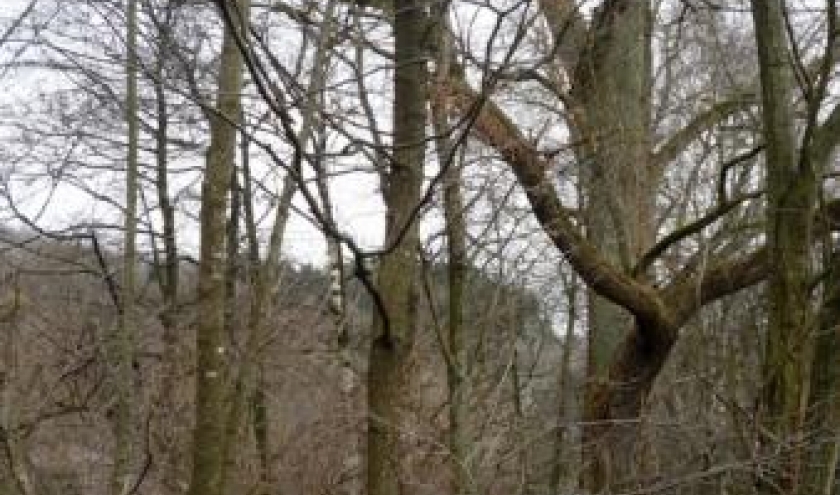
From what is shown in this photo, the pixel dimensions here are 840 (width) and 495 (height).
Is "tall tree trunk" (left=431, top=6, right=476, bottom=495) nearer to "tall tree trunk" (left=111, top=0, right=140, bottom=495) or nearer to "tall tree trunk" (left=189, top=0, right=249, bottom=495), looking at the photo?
"tall tree trunk" (left=189, top=0, right=249, bottom=495)

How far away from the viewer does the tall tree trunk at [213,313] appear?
555 centimetres

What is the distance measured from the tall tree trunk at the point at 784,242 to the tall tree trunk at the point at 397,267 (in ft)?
4.25

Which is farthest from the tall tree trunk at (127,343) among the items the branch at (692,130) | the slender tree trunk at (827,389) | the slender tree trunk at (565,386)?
the slender tree trunk at (827,389)

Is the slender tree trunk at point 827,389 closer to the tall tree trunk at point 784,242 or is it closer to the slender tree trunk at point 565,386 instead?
the tall tree trunk at point 784,242

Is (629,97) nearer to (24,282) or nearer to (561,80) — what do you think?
(561,80)

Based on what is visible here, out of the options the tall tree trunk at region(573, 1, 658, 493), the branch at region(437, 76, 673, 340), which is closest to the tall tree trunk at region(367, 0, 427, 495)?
the branch at region(437, 76, 673, 340)

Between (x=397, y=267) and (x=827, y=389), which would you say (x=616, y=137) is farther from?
(x=397, y=267)

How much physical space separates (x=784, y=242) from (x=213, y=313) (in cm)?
298

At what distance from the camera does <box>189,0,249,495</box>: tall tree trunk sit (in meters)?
5.55

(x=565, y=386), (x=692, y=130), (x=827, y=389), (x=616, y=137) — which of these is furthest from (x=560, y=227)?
(x=565, y=386)

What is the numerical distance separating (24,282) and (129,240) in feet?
2.59

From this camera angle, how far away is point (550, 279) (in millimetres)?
8398

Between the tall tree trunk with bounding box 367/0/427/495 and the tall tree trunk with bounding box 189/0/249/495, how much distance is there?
1.78m

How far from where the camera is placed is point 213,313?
232 inches
